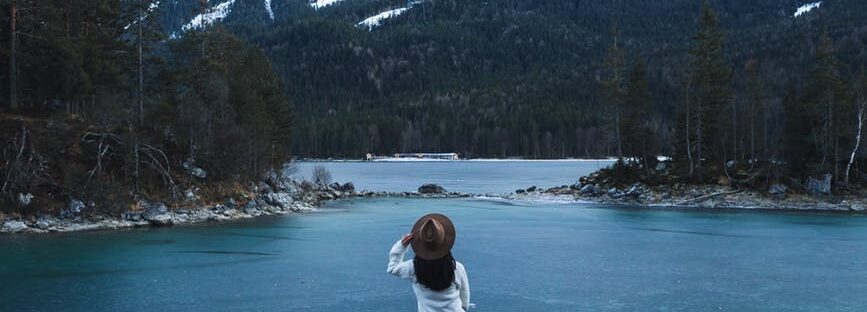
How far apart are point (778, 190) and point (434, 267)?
5103 centimetres

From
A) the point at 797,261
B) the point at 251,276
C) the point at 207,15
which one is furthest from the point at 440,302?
the point at 207,15

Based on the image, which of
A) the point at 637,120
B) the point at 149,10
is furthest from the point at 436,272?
the point at 637,120

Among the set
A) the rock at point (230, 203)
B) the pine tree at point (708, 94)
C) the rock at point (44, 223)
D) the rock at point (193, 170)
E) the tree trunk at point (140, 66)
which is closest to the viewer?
the rock at point (44, 223)

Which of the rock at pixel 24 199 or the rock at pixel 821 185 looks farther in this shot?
the rock at pixel 821 185

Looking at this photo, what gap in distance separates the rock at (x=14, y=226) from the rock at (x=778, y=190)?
46.6 metres

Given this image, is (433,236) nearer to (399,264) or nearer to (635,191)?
(399,264)

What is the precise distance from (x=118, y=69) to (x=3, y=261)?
25950mm

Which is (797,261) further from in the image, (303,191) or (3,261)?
(303,191)

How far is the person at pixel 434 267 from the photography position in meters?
6.20

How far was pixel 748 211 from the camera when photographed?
156ft

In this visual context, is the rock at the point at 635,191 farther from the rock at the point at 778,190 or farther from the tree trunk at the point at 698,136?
the rock at the point at 778,190

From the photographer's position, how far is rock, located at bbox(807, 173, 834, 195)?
50.4 metres

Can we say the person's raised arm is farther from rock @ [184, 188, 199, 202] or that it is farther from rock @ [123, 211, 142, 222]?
rock @ [184, 188, 199, 202]

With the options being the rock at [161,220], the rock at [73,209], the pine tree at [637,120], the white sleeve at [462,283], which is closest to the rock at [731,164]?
the pine tree at [637,120]
